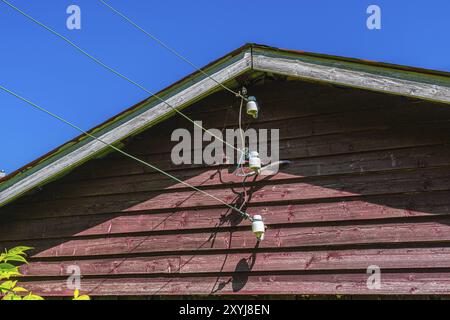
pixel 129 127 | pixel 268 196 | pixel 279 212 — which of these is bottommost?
pixel 279 212

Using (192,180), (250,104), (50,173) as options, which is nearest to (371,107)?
(250,104)

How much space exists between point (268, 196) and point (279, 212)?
0.24 metres

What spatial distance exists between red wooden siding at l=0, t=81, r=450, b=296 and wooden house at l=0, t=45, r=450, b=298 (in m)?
0.01

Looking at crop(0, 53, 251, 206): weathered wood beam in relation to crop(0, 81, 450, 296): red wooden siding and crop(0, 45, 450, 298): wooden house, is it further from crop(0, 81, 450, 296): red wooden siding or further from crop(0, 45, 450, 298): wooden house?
crop(0, 81, 450, 296): red wooden siding

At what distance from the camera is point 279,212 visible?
5.70m

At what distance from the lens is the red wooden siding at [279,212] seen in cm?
515

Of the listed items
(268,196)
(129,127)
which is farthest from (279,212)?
(129,127)

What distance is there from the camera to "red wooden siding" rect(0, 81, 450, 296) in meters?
5.15

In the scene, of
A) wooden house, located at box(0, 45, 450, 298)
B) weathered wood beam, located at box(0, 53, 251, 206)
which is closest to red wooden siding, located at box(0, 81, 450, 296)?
wooden house, located at box(0, 45, 450, 298)

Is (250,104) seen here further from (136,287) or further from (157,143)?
(136,287)

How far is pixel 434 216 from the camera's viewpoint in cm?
505

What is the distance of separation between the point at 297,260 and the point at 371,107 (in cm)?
196

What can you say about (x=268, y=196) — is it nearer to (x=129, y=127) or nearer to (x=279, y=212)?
(x=279, y=212)

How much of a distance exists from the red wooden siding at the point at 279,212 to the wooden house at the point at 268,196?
0.05ft
